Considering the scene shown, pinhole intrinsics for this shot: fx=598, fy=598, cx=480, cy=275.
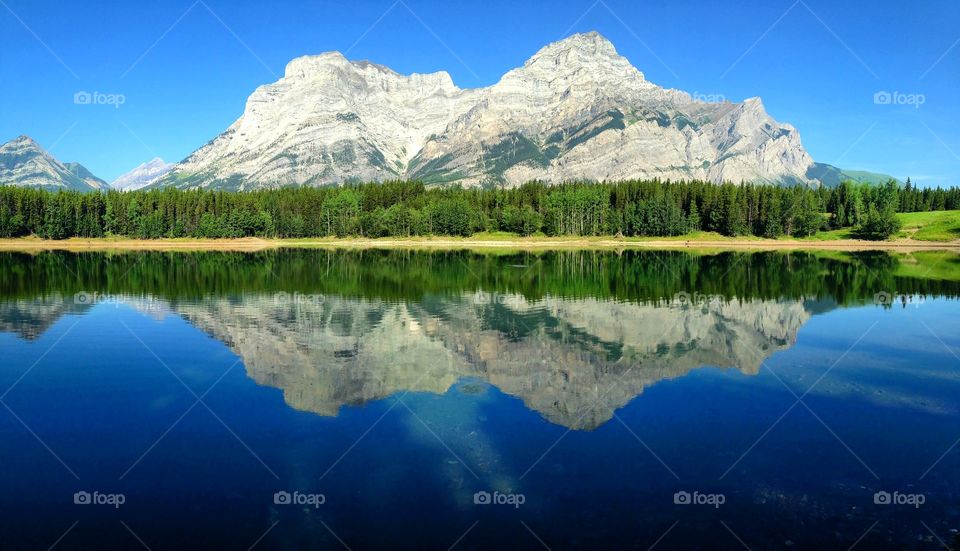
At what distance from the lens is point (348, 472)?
1627cm

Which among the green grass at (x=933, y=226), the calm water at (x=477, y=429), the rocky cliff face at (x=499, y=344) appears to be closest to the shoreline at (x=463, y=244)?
the green grass at (x=933, y=226)

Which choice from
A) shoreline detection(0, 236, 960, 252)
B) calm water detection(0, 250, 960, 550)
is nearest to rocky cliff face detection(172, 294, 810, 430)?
calm water detection(0, 250, 960, 550)

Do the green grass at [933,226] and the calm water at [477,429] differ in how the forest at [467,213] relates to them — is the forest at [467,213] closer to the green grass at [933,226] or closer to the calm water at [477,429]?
the green grass at [933,226]

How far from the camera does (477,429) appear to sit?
1977cm

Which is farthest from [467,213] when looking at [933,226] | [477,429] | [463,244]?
[477,429]

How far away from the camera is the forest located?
561 ft

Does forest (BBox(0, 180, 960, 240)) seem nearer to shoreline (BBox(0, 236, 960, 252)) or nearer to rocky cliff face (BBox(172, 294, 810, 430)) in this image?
shoreline (BBox(0, 236, 960, 252))

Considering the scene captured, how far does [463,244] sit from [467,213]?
1922cm

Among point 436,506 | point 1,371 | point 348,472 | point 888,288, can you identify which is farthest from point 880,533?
point 888,288

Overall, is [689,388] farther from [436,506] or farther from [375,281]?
[375,281]

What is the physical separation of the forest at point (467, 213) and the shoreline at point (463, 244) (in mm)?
5436

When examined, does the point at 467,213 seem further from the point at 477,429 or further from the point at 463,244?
the point at 477,429

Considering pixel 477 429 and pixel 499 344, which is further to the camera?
pixel 499 344

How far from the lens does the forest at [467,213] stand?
171000 millimetres
